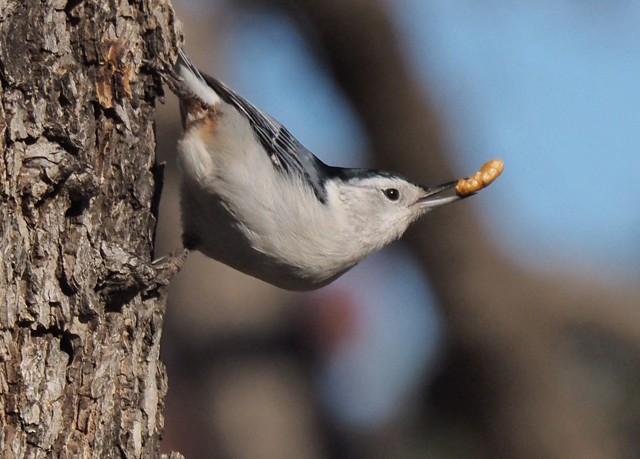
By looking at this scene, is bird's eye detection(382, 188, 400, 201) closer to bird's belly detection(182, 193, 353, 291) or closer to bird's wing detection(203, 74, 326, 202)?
bird's wing detection(203, 74, 326, 202)

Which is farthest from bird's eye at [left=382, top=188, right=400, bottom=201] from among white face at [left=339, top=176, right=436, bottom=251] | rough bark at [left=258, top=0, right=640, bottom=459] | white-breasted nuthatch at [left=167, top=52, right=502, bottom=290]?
rough bark at [left=258, top=0, right=640, bottom=459]

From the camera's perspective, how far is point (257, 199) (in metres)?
3.04

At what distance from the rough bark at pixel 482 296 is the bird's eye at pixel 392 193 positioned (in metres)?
1.10

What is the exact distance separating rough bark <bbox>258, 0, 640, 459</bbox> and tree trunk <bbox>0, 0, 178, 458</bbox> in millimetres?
2103

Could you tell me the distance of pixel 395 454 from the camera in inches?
231

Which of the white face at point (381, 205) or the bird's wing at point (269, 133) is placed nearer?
the bird's wing at point (269, 133)

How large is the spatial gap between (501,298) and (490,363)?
317 millimetres

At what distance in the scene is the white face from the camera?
3.41 meters

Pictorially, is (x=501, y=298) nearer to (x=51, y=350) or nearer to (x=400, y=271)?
(x=400, y=271)

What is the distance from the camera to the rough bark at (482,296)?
462 cm

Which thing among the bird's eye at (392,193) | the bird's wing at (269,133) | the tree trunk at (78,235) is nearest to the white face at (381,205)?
the bird's eye at (392,193)

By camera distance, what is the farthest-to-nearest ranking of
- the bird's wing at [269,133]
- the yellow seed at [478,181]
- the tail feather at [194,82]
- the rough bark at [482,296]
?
the rough bark at [482,296], the yellow seed at [478,181], the bird's wing at [269,133], the tail feather at [194,82]

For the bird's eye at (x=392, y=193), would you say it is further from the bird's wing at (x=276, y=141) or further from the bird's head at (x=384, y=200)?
the bird's wing at (x=276, y=141)

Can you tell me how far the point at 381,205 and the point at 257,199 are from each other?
61 centimetres
